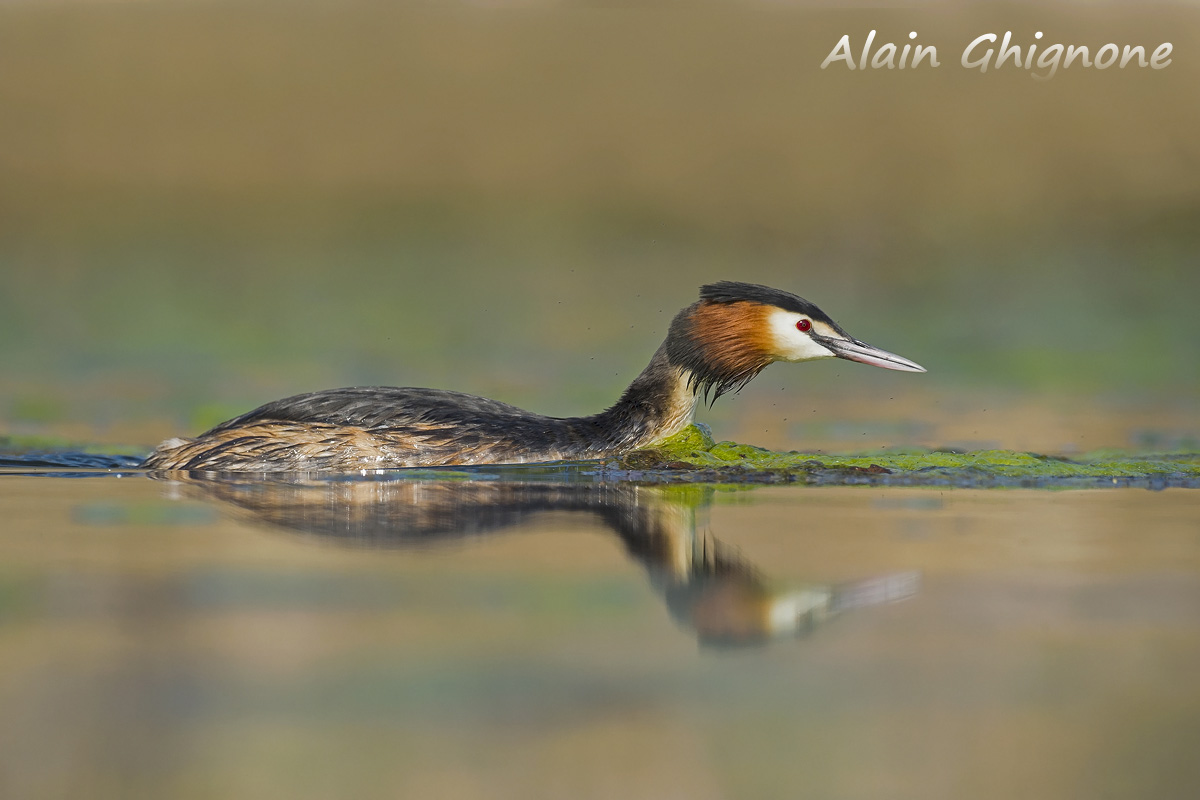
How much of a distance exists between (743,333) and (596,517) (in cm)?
347

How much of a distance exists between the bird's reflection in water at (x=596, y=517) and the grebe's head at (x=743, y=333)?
160 centimetres

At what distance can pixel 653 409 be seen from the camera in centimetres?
1048

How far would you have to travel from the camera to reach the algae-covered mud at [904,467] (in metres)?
9.02

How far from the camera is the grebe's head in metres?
10.1

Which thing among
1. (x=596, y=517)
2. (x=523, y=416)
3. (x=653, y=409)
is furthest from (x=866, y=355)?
(x=596, y=517)

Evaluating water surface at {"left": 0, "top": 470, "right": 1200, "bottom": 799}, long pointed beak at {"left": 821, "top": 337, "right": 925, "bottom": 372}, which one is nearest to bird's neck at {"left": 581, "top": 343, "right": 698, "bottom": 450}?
long pointed beak at {"left": 821, "top": 337, "right": 925, "bottom": 372}

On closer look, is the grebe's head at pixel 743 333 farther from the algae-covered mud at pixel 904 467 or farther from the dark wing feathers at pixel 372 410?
the dark wing feathers at pixel 372 410

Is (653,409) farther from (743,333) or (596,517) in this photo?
(596,517)

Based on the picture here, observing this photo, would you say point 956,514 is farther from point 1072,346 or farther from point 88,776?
point 1072,346

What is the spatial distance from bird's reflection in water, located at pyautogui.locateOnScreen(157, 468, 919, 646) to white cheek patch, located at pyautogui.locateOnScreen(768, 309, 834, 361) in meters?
1.88

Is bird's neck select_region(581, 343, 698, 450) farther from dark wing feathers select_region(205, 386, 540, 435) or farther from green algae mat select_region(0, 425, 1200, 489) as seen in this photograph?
dark wing feathers select_region(205, 386, 540, 435)

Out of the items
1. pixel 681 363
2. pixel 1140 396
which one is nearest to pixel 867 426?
pixel 681 363

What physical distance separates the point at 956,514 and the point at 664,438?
3389 millimetres

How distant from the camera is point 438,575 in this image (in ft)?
18.1
